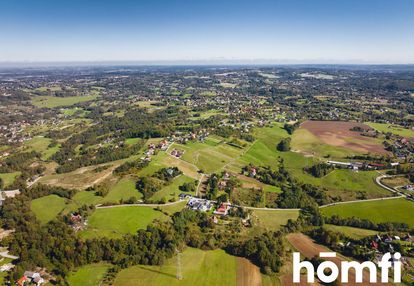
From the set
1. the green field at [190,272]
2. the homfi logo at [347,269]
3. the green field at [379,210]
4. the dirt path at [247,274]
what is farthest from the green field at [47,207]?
the green field at [379,210]

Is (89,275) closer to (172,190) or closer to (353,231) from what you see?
(172,190)

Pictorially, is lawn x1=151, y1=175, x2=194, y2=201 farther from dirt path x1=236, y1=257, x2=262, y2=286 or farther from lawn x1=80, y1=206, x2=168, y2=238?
dirt path x1=236, y1=257, x2=262, y2=286

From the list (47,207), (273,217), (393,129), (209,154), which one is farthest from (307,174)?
(393,129)

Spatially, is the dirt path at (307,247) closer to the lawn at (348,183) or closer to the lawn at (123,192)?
the lawn at (348,183)

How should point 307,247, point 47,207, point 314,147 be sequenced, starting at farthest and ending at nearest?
point 314,147, point 47,207, point 307,247

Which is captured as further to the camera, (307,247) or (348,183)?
(348,183)
